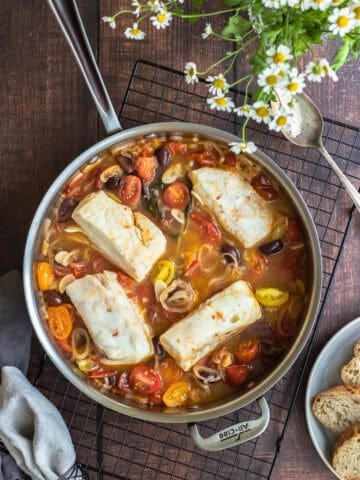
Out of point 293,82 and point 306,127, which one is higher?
point 293,82

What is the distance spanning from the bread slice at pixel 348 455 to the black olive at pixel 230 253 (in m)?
1.05

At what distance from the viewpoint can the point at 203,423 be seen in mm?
3473

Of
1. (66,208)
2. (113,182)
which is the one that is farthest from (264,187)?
(66,208)

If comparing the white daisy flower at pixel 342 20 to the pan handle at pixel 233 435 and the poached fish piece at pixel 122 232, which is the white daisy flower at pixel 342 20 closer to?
the poached fish piece at pixel 122 232

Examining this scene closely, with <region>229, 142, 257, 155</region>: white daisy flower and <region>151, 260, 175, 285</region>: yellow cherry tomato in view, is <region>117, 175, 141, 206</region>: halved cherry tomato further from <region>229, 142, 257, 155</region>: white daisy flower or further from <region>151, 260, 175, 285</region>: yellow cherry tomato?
<region>229, 142, 257, 155</region>: white daisy flower

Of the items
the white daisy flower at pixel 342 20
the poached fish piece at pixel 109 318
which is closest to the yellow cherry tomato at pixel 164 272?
the poached fish piece at pixel 109 318

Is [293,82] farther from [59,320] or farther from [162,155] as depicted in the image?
[59,320]

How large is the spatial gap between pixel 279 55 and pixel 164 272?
1.21m

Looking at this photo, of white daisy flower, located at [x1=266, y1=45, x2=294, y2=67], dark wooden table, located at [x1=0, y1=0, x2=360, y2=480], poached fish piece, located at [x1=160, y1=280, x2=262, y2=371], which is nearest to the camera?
white daisy flower, located at [x1=266, y1=45, x2=294, y2=67]

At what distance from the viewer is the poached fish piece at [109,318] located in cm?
321

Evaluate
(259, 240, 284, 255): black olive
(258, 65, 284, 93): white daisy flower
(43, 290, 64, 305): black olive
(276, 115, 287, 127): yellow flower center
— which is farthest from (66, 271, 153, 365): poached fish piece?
(258, 65, 284, 93): white daisy flower

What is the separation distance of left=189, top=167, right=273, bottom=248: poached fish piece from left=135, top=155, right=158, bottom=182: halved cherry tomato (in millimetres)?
202

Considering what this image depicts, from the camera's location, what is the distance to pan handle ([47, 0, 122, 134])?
9.26 ft

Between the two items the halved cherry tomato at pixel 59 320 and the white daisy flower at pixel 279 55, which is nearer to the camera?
the white daisy flower at pixel 279 55
